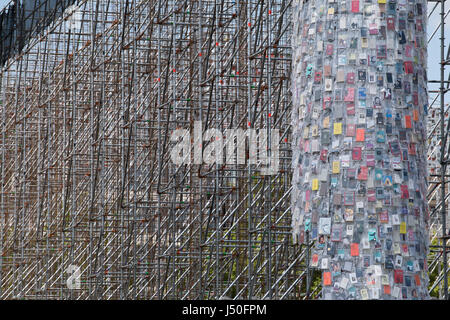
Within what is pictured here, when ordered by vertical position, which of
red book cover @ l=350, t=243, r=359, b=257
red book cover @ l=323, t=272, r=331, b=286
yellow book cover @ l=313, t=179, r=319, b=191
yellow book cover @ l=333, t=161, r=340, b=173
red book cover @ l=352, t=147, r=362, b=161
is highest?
red book cover @ l=352, t=147, r=362, b=161

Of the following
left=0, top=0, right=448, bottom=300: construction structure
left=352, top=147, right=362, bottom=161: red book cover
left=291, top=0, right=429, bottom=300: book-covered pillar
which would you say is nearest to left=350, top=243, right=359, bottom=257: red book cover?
left=291, top=0, right=429, bottom=300: book-covered pillar

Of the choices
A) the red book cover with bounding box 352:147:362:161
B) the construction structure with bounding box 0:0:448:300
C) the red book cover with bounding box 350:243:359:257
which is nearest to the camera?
the red book cover with bounding box 350:243:359:257

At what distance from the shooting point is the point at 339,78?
496 inches

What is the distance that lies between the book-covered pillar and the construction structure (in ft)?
16.3

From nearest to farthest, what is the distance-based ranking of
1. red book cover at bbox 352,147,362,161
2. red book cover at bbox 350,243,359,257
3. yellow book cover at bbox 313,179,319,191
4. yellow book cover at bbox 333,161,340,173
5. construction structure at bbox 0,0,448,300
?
red book cover at bbox 350,243,359,257 < red book cover at bbox 352,147,362,161 < yellow book cover at bbox 333,161,340,173 < yellow book cover at bbox 313,179,319,191 < construction structure at bbox 0,0,448,300

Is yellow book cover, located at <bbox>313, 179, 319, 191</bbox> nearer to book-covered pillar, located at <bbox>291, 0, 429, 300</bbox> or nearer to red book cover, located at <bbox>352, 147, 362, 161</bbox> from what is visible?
book-covered pillar, located at <bbox>291, 0, 429, 300</bbox>

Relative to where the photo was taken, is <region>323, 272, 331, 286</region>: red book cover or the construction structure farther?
the construction structure

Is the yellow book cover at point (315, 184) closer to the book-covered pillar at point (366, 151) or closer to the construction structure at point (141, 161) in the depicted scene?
the book-covered pillar at point (366, 151)

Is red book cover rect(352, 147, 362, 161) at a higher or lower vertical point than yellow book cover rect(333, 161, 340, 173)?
higher

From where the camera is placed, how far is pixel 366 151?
40.4ft

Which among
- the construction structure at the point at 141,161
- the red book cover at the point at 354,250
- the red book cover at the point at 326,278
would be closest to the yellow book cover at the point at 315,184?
the red book cover at the point at 354,250

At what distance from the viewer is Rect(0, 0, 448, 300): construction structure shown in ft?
67.0

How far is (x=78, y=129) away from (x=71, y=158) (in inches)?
78.6

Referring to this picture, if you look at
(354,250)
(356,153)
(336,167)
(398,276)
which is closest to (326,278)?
(354,250)
